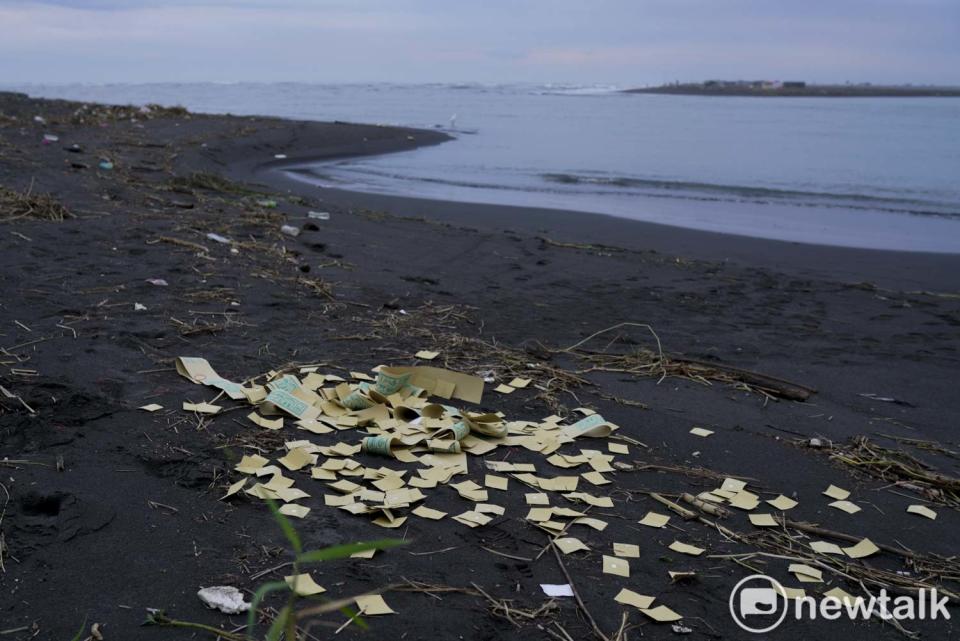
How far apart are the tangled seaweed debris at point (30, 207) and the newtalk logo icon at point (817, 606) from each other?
5724 mm

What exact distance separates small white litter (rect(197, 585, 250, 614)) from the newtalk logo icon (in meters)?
1.45

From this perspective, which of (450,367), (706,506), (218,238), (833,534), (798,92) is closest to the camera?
(833,534)

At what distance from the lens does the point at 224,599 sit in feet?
6.92

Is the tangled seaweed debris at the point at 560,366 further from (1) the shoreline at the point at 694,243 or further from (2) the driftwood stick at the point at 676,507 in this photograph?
(1) the shoreline at the point at 694,243

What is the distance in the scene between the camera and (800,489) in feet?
10.3

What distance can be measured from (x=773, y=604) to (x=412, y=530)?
1181 mm

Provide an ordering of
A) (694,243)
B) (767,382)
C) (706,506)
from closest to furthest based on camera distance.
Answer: (706,506) < (767,382) < (694,243)

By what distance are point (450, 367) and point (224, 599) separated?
218 centimetres

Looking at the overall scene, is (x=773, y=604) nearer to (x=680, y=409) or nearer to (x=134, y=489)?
(x=680, y=409)

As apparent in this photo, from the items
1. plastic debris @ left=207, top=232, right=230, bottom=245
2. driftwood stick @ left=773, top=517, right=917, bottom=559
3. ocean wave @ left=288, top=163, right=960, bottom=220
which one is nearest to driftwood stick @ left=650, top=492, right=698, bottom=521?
driftwood stick @ left=773, top=517, right=917, bottom=559

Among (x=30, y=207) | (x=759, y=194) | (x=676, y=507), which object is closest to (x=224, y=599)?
(x=676, y=507)

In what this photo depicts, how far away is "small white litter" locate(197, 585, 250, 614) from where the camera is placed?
2084mm

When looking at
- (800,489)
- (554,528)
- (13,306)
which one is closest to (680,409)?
(800,489)

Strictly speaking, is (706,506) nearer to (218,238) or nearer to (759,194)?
(218,238)
